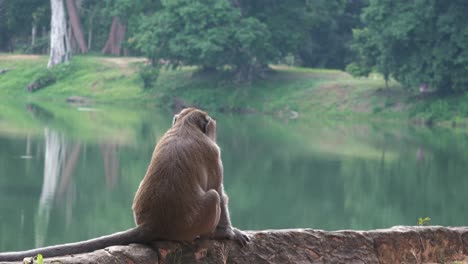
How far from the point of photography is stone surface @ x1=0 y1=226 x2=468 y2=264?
4.44 m

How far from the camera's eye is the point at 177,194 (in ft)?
14.6

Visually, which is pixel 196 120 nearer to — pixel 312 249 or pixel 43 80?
pixel 312 249

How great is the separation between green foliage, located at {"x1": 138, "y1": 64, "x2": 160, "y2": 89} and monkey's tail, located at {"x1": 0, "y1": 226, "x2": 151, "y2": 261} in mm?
34773

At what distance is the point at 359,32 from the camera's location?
36125 mm

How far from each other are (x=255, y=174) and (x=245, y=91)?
1821cm

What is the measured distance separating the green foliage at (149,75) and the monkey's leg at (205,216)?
3466cm

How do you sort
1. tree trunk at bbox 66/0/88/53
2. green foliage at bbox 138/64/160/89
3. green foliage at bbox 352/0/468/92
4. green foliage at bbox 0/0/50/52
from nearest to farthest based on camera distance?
green foliage at bbox 352/0/468/92 < green foliage at bbox 138/64/160/89 < tree trunk at bbox 66/0/88/53 < green foliage at bbox 0/0/50/52

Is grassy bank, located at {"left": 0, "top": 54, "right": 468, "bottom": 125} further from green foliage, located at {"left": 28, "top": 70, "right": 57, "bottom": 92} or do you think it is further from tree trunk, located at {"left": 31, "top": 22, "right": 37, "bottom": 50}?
tree trunk, located at {"left": 31, "top": 22, "right": 37, "bottom": 50}

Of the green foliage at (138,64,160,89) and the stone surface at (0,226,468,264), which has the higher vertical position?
the stone surface at (0,226,468,264)

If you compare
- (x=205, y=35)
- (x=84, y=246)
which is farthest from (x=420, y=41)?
(x=84, y=246)

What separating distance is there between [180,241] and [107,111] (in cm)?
3166

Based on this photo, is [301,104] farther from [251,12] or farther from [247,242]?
Answer: [247,242]

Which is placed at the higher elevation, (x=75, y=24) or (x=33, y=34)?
(x=75, y=24)

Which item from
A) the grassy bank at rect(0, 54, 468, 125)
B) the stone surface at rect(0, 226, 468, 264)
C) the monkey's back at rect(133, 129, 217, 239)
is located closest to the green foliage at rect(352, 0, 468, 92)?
the grassy bank at rect(0, 54, 468, 125)
